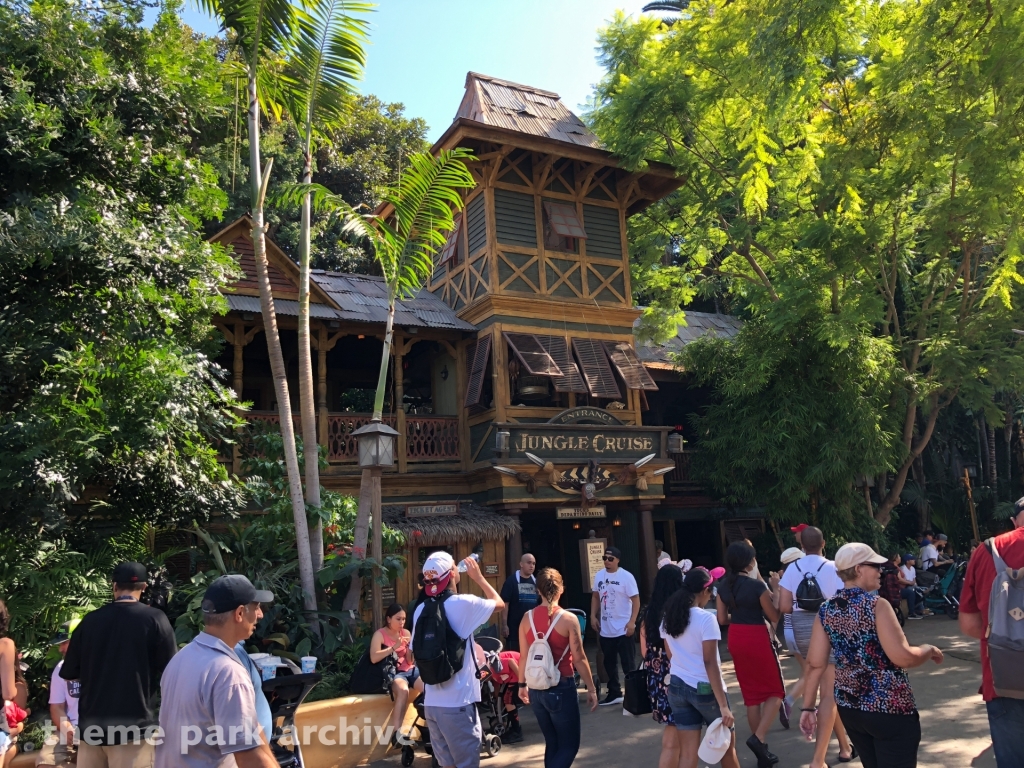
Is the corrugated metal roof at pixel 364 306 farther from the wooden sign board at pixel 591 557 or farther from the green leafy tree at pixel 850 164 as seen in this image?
the green leafy tree at pixel 850 164

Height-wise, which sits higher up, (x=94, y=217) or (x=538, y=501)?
(x=94, y=217)

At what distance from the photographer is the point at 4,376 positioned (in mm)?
7613

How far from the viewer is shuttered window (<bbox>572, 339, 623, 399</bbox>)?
1420 cm

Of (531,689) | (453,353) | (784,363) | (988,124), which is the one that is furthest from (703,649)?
(784,363)

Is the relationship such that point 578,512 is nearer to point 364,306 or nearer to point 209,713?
point 364,306

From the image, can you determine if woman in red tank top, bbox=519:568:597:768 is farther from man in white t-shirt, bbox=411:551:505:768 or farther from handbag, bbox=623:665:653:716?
man in white t-shirt, bbox=411:551:505:768

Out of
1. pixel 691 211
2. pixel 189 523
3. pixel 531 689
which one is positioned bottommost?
pixel 531 689

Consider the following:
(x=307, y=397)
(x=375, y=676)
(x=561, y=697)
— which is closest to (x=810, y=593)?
(x=561, y=697)

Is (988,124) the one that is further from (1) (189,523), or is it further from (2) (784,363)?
(1) (189,523)

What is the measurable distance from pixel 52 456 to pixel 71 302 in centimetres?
173

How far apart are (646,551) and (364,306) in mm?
6823

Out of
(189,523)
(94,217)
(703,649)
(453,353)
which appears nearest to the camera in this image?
(703,649)

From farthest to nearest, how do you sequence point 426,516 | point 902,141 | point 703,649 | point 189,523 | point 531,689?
point 426,516 < point 902,141 < point 189,523 < point 531,689 < point 703,649

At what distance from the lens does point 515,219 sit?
14.6 metres
